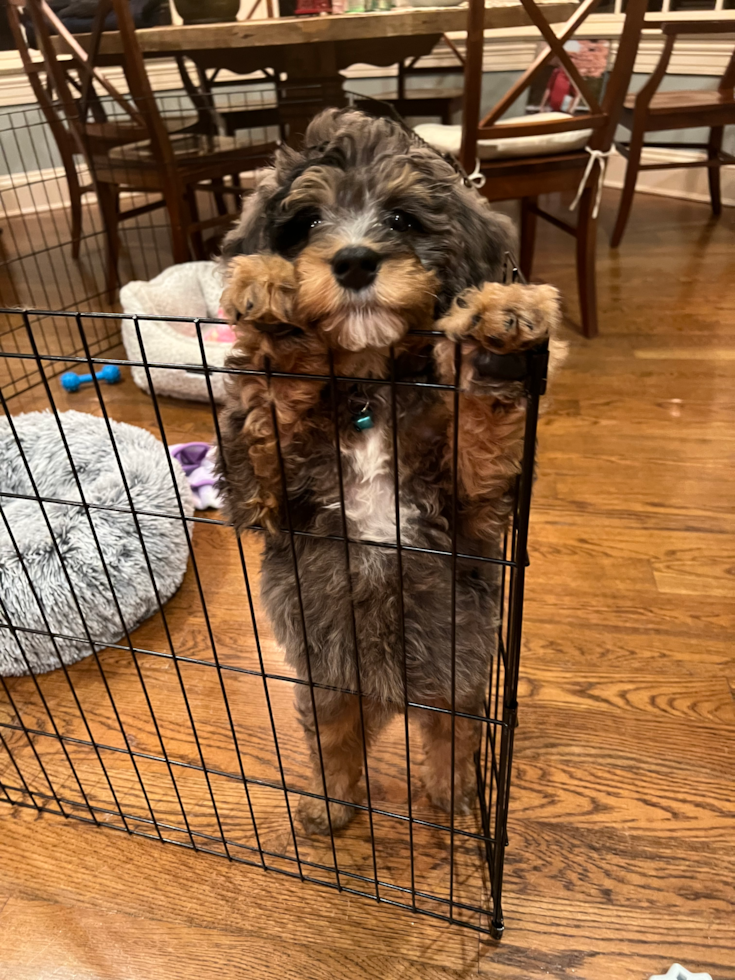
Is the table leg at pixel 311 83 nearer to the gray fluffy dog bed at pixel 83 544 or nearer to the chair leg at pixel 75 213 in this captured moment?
the chair leg at pixel 75 213

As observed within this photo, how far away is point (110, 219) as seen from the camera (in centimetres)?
319

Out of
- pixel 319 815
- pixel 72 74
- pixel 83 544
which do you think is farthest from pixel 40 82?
pixel 319 815

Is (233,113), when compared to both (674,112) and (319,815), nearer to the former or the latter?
(674,112)

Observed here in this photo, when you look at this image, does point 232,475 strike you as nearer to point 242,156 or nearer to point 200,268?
point 200,268

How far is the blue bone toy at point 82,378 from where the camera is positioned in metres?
2.66

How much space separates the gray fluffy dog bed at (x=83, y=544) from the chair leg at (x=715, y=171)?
11.3 ft

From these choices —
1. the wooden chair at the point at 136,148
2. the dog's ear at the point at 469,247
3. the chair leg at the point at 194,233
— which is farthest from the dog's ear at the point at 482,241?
the chair leg at the point at 194,233

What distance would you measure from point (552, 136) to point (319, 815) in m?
2.38

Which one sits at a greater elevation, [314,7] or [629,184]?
[314,7]

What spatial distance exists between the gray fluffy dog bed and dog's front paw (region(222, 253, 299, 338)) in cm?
76

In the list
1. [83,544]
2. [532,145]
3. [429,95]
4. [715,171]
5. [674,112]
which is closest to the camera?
[83,544]

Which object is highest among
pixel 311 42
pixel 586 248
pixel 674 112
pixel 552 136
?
pixel 311 42

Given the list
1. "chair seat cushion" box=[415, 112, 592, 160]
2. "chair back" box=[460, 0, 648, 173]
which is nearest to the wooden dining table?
"chair back" box=[460, 0, 648, 173]

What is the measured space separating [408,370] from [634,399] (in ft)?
5.90
